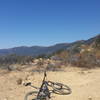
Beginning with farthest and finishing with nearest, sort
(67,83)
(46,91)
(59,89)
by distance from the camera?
(67,83), (59,89), (46,91)

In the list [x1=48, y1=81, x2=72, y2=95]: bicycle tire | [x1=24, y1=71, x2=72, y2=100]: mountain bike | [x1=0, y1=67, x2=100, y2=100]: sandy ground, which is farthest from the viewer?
[x1=48, y1=81, x2=72, y2=95]: bicycle tire

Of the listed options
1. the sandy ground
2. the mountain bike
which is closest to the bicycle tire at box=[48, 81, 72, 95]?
the mountain bike

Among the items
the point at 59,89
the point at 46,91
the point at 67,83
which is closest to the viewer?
the point at 46,91

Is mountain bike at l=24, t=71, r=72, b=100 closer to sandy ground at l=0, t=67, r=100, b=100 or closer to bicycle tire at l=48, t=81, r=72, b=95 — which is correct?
bicycle tire at l=48, t=81, r=72, b=95

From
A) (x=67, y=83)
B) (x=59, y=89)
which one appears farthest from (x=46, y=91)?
(x=67, y=83)

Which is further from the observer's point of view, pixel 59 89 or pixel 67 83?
pixel 67 83

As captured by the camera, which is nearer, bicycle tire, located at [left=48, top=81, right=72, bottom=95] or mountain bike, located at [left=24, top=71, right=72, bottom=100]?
mountain bike, located at [left=24, top=71, right=72, bottom=100]

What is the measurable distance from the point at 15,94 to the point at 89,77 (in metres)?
4.01

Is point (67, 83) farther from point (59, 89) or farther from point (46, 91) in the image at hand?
point (46, 91)

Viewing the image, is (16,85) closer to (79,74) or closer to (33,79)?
(33,79)

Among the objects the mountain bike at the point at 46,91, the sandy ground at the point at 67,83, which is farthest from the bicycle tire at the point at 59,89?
the sandy ground at the point at 67,83

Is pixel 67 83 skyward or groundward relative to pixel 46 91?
groundward

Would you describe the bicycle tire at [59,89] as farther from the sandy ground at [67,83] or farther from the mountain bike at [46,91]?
the sandy ground at [67,83]

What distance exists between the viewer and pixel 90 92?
817 cm
